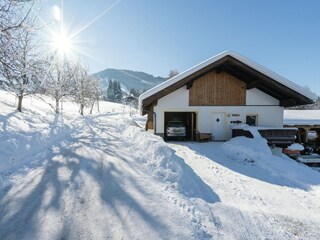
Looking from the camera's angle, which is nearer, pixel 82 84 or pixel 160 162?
pixel 160 162

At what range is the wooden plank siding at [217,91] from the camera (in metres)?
19.1

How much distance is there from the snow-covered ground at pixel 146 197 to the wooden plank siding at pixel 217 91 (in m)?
8.66

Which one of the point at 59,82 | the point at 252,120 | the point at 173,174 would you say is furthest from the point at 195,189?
the point at 59,82

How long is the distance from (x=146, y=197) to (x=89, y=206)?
4.43 feet

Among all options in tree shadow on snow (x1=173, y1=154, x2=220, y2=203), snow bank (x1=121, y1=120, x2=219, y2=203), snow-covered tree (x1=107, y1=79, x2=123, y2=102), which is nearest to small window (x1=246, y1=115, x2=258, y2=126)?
snow bank (x1=121, y1=120, x2=219, y2=203)

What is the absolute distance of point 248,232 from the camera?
499cm

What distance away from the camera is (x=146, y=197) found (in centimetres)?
612

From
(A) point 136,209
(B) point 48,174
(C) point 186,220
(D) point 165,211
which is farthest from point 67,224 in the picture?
(B) point 48,174

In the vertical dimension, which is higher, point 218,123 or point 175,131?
point 218,123

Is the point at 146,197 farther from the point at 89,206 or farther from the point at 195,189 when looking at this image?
the point at 195,189

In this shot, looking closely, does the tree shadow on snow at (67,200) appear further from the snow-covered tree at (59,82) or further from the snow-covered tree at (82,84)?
the snow-covered tree at (82,84)

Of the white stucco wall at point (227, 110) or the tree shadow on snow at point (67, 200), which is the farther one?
the white stucco wall at point (227, 110)

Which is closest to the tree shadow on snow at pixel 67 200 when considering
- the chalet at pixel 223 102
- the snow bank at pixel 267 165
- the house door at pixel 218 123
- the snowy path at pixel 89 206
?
the snowy path at pixel 89 206

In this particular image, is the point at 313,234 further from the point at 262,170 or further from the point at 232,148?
the point at 232,148
